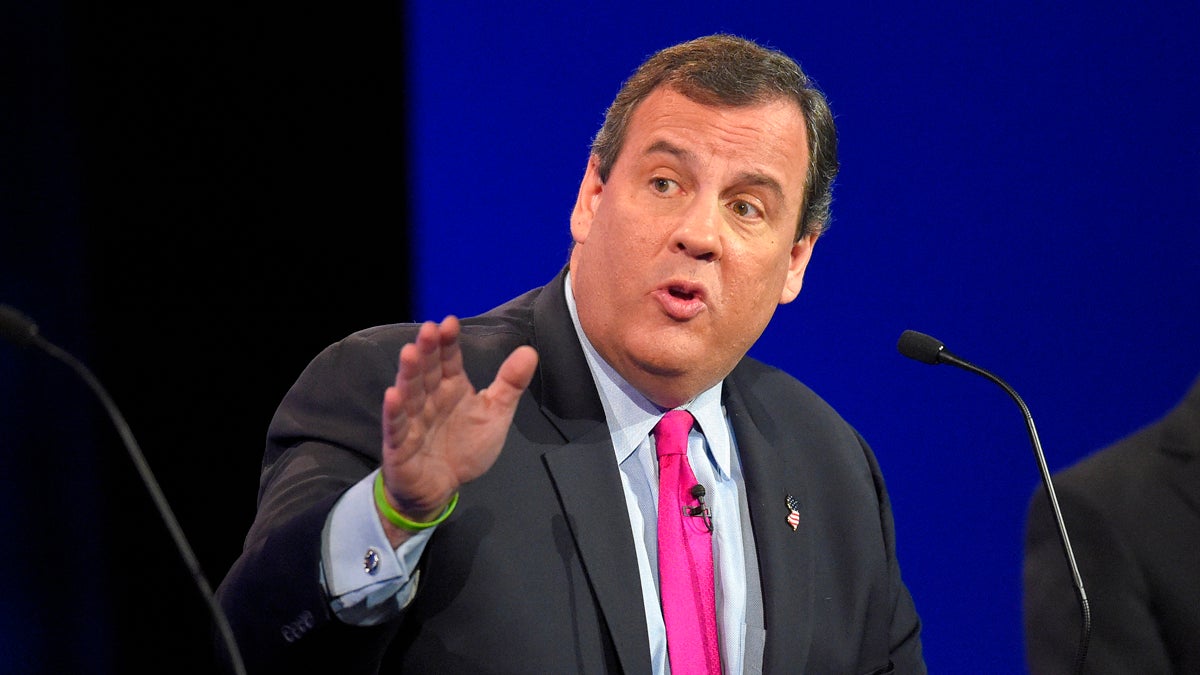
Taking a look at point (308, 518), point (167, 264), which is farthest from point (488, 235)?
point (308, 518)

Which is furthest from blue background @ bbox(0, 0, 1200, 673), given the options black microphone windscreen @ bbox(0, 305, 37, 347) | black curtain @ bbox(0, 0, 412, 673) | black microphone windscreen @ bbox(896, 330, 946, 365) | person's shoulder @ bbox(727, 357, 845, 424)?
black microphone windscreen @ bbox(0, 305, 37, 347)

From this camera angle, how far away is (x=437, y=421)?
1.49m

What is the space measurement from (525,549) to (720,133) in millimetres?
745

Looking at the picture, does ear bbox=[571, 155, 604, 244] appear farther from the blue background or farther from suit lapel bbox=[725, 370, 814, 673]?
the blue background

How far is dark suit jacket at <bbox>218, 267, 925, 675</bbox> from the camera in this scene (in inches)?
62.8

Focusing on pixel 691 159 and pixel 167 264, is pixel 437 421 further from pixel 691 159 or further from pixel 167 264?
pixel 167 264

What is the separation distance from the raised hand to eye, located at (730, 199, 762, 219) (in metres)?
0.70

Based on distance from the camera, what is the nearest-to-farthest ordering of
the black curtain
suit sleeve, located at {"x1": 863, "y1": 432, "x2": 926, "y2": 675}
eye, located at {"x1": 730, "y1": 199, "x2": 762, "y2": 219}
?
eye, located at {"x1": 730, "y1": 199, "x2": 762, "y2": 219}, suit sleeve, located at {"x1": 863, "y1": 432, "x2": 926, "y2": 675}, the black curtain

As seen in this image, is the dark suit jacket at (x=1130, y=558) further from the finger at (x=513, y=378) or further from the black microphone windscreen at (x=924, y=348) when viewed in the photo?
the finger at (x=513, y=378)

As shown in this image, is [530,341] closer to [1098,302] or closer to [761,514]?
[761,514]

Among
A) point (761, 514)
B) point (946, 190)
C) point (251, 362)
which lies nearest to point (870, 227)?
point (946, 190)

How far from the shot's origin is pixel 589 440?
6.44ft

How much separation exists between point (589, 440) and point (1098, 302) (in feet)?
5.51

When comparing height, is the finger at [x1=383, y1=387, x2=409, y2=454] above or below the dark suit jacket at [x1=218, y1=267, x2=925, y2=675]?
above
